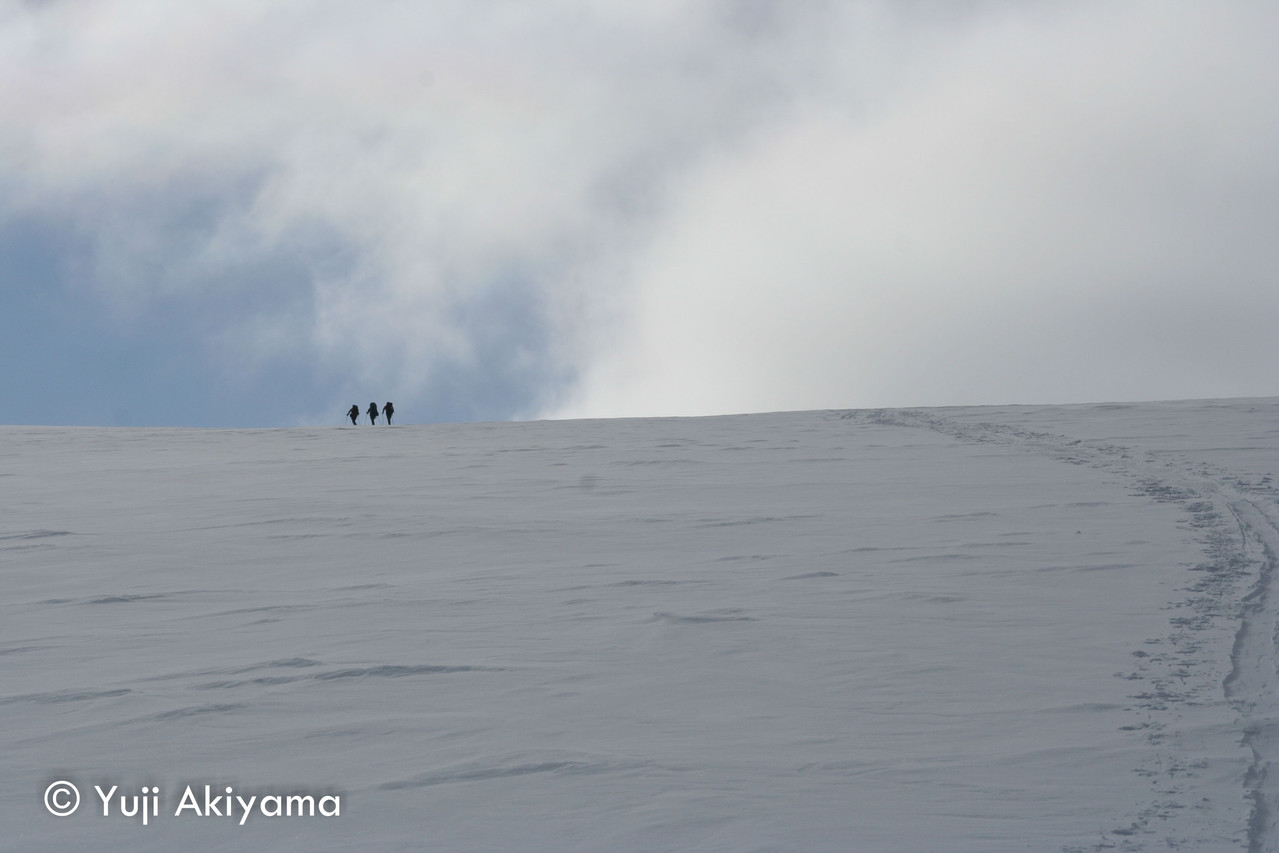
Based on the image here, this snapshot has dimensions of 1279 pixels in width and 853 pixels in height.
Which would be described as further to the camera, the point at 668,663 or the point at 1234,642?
the point at 668,663

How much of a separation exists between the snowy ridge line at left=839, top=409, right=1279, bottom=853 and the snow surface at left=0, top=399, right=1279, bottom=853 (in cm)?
3

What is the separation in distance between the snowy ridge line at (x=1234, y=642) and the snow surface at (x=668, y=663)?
3cm

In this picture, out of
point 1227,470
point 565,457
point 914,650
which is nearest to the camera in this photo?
point 914,650

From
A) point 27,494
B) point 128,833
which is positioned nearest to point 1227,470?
point 128,833

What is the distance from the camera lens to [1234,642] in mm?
5625

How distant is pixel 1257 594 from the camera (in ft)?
21.4

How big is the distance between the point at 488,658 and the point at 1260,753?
367 cm

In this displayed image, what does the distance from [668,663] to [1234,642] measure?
2.92 metres

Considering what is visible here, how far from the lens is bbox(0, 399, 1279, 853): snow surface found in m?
4.04

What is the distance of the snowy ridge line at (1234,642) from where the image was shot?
386 centimetres

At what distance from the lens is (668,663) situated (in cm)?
585

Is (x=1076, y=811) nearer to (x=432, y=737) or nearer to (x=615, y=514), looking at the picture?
(x=432, y=737)

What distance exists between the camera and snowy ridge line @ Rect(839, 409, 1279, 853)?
3.86m

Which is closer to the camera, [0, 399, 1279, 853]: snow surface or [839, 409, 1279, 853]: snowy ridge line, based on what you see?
[839, 409, 1279, 853]: snowy ridge line
